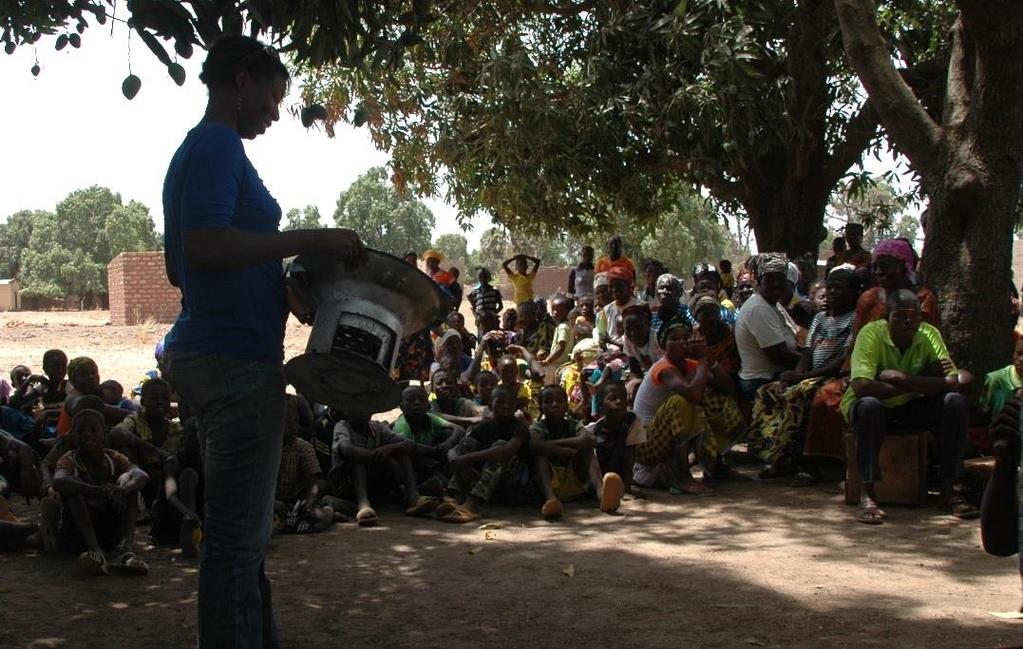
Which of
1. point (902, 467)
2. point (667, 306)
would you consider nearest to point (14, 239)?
point (667, 306)

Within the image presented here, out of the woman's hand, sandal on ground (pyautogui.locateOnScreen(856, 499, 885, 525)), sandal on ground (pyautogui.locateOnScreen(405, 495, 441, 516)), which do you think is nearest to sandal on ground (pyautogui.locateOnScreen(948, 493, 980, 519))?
sandal on ground (pyautogui.locateOnScreen(856, 499, 885, 525))

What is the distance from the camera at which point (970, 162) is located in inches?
278

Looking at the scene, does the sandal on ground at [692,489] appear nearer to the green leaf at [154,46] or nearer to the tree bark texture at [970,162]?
the tree bark texture at [970,162]

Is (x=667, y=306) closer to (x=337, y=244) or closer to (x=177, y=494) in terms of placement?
(x=177, y=494)

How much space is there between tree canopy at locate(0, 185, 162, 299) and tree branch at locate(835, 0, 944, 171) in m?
45.0

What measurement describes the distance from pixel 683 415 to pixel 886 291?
1.50 metres

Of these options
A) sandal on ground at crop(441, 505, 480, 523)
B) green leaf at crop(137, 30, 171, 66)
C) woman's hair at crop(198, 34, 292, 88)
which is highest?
green leaf at crop(137, 30, 171, 66)

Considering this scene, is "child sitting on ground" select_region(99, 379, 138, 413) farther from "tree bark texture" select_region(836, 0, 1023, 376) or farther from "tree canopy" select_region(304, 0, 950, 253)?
"tree bark texture" select_region(836, 0, 1023, 376)

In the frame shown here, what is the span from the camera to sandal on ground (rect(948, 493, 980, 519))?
6.10 metres

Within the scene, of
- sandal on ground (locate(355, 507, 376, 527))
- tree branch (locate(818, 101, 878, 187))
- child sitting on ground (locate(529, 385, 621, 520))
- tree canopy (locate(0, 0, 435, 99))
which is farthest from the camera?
tree branch (locate(818, 101, 878, 187))

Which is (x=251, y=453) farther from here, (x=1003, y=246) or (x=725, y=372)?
(x=1003, y=246)

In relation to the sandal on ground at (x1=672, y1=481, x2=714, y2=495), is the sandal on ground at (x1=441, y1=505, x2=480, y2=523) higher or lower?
lower

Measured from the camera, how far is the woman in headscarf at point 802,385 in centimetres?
716

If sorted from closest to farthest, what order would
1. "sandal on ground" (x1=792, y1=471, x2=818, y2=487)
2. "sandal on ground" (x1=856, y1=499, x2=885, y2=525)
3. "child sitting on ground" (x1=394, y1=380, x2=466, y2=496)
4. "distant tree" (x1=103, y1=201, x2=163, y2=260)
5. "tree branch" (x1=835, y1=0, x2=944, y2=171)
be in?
"sandal on ground" (x1=856, y1=499, x2=885, y2=525), "child sitting on ground" (x1=394, y1=380, x2=466, y2=496), "sandal on ground" (x1=792, y1=471, x2=818, y2=487), "tree branch" (x1=835, y1=0, x2=944, y2=171), "distant tree" (x1=103, y1=201, x2=163, y2=260)
